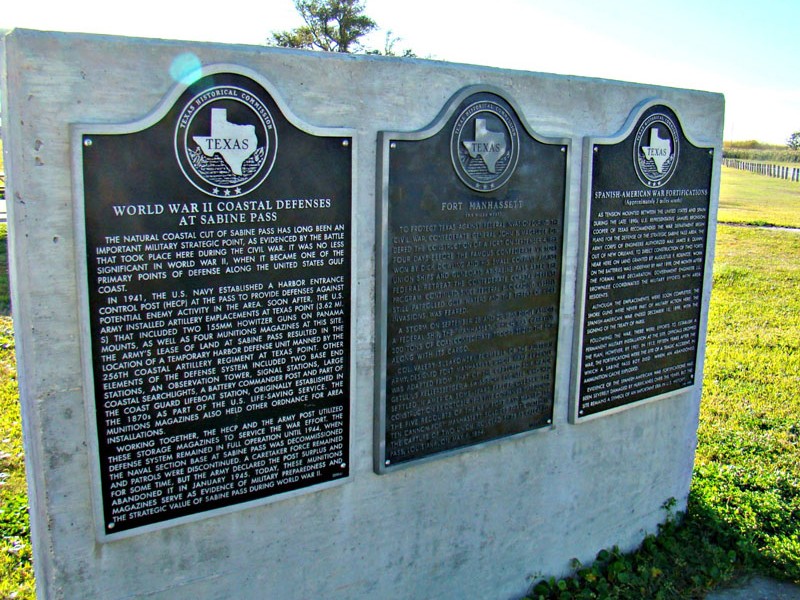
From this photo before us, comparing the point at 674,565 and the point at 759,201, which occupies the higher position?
the point at 759,201

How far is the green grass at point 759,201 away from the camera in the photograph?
79.0 ft

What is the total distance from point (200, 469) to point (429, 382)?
4.16 ft

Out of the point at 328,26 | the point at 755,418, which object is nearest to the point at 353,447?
the point at 755,418

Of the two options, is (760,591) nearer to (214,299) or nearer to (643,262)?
(643,262)

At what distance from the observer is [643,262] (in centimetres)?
482

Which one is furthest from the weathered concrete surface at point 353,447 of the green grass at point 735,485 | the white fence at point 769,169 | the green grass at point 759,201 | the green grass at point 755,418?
the white fence at point 769,169

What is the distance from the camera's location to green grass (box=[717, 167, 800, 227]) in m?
24.1

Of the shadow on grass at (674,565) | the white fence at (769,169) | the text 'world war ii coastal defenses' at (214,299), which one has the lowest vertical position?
the shadow on grass at (674,565)

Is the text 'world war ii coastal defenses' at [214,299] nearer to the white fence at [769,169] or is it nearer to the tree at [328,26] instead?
the tree at [328,26]

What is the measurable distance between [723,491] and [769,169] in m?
57.8

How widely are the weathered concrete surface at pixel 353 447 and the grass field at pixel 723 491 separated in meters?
0.22

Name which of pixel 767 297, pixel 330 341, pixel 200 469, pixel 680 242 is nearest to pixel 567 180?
pixel 680 242

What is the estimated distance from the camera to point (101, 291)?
2.98m

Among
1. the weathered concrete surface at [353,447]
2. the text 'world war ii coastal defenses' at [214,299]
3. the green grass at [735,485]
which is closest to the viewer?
the weathered concrete surface at [353,447]
